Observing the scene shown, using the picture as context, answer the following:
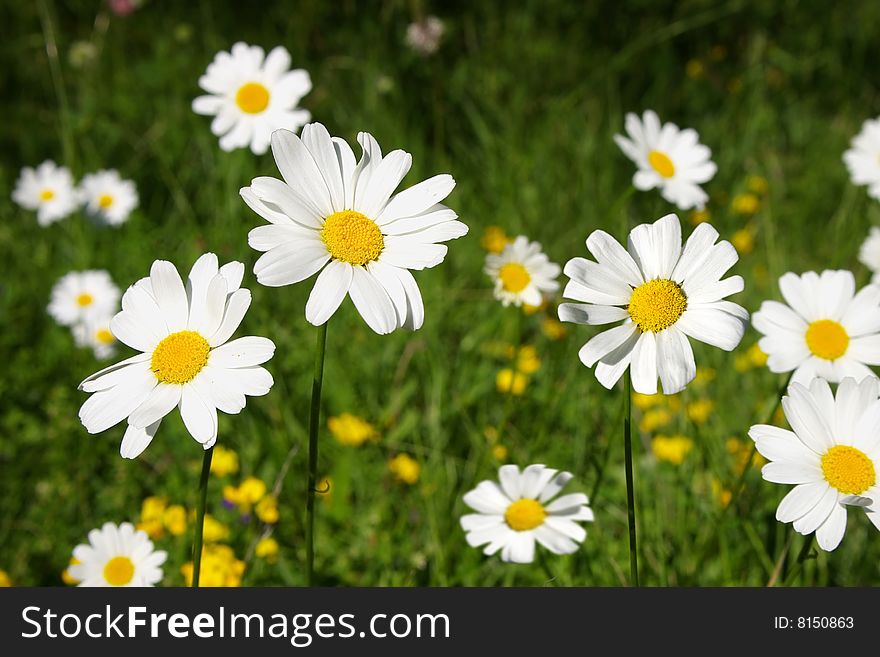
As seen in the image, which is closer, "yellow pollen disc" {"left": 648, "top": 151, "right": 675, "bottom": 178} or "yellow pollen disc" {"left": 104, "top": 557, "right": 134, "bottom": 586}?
"yellow pollen disc" {"left": 104, "top": 557, "right": 134, "bottom": 586}

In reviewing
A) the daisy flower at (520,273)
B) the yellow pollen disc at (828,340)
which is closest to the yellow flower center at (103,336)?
the daisy flower at (520,273)

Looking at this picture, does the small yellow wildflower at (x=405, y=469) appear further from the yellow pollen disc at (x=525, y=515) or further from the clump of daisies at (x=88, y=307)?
the clump of daisies at (x=88, y=307)

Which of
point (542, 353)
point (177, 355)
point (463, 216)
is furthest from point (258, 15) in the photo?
point (177, 355)

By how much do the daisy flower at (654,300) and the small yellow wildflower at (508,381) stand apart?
0.86 metres

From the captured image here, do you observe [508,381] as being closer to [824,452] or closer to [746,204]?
[824,452]

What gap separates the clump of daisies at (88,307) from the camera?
2324mm

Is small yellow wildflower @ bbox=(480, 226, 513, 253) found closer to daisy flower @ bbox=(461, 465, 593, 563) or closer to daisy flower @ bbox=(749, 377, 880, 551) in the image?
daisy flower @ bbox=(461, 465, 593, 563)

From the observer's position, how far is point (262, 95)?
1954 millimetres

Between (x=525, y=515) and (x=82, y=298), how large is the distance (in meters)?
1.54

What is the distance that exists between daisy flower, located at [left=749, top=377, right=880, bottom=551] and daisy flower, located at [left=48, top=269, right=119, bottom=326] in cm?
188

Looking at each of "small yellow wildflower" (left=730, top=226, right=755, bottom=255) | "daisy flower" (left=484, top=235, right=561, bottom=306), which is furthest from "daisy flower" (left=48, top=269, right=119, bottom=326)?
"small yellow wildflower" (left=730, top=226, right=755, bottom=255)

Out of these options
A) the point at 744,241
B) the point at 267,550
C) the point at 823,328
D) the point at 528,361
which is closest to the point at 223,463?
the point at 267,550

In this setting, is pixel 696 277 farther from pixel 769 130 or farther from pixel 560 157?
pixel 769 130

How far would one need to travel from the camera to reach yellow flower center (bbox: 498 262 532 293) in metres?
1.76
